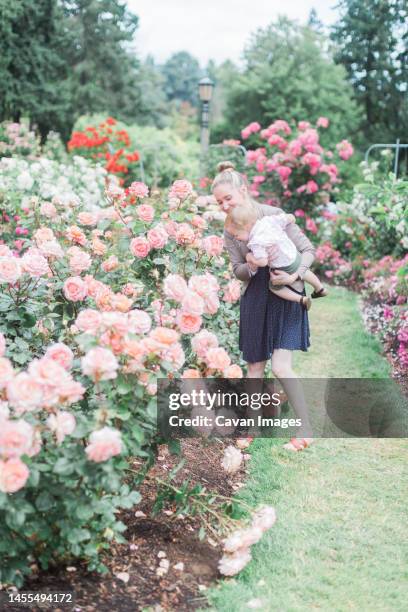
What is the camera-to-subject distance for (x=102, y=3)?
23.8 meters

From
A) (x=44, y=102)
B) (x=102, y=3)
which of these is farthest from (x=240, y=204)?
(x=102, y=3)

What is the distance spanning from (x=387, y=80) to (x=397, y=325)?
19.4m

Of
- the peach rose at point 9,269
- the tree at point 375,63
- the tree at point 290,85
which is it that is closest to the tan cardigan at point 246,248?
the peach rose at point 9,269

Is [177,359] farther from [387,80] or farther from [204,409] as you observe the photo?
[387,80]

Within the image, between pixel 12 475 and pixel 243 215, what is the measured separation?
5.75ft

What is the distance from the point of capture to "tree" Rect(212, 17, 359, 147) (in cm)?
1991

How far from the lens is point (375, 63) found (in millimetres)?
22359

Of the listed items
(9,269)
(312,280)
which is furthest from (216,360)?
(312,280)

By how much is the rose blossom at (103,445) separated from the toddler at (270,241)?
143 centimetres

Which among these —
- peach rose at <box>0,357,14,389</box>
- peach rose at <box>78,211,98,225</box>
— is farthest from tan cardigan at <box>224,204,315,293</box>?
peach rose at <box>0,357,14,389</box>

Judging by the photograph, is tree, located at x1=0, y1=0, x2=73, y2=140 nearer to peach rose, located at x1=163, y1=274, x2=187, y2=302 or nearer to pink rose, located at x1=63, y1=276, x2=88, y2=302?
pink rose, located at x1=63, y1=276, x2=88, y2=302

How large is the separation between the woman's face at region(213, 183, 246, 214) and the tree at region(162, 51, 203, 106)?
166 feet

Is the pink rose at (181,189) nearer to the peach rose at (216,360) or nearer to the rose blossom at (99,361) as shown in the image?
the peach rose at (216,360)

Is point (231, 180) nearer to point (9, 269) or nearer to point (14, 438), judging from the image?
point (9, 269)
